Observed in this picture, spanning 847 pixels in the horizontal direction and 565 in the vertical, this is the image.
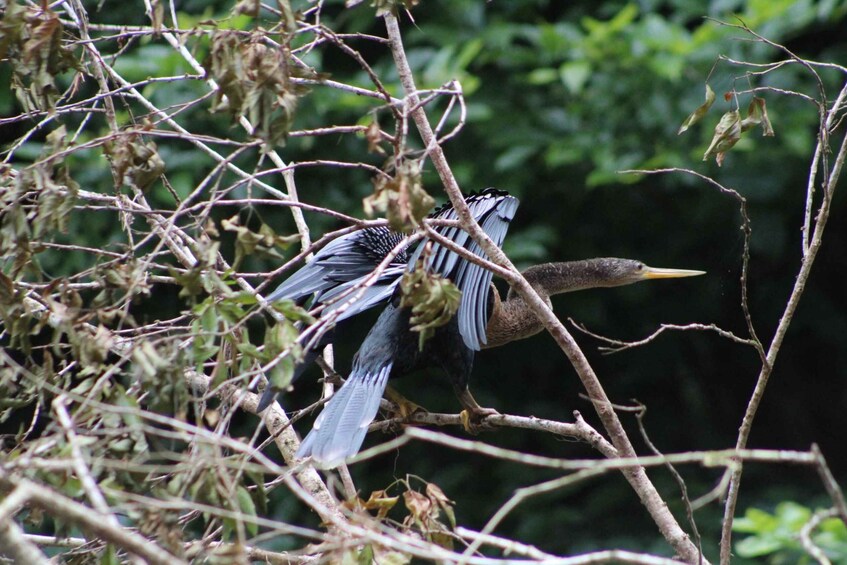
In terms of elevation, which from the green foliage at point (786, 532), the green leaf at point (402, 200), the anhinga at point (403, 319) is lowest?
the green foliage at point (786, 532)

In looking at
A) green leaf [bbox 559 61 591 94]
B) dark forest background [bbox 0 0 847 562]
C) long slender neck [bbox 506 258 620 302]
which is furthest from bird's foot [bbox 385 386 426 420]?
green leaf [bbox 559 61 591 94]

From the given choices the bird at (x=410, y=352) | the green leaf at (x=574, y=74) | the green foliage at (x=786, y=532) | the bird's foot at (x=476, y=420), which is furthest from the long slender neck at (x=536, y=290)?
the green foliage at (x=786, y=532)

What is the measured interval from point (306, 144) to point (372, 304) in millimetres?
1362

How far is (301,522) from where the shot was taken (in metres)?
4.65

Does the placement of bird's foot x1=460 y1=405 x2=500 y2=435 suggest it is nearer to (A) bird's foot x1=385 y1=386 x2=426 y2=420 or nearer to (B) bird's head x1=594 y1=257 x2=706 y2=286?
(A) bird's foot x1=385 y1=386 x2=426 y2=420

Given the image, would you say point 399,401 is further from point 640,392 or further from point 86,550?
point 640,392

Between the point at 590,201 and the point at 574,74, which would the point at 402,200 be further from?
the point at 590,201

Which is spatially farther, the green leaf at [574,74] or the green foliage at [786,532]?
the green leaf at [574,74]

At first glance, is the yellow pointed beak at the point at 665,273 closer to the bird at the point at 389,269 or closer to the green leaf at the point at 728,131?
the bird at the point at 389,269

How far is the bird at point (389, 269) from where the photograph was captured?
8.09 feet

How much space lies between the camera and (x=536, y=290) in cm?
330

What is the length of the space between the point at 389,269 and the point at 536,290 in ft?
2.44

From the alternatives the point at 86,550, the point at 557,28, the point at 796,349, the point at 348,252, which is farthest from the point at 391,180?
the point at 796,349

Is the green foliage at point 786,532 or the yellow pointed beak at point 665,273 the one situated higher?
the yellow pointed beak at point 665,273
